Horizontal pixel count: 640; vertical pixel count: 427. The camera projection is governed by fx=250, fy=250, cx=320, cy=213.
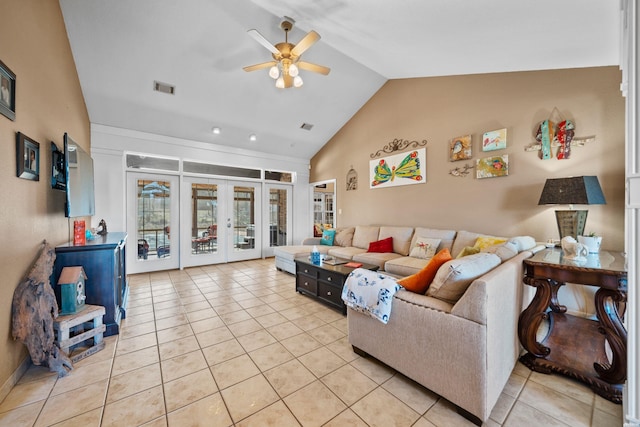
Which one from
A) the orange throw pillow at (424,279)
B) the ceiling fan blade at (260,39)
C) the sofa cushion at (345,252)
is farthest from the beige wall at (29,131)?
the sofa cushion at (345,252)

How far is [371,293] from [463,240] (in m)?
2.37

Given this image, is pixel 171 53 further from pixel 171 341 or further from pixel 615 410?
pixel 615 410

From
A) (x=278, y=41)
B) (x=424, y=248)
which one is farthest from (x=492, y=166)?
(x=278, y=41)

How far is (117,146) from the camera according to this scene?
4.41 metres

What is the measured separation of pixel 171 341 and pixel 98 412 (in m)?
0.83

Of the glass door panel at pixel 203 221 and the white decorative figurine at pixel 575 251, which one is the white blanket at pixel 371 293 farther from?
the glass door panel at pixel 203 221

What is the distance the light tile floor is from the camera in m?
1.47

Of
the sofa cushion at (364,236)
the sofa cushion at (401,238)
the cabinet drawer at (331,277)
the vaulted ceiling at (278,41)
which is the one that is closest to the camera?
the vaulted ceiling at (278,41)

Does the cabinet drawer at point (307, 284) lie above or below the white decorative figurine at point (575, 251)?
below

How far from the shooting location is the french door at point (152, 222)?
15.2ft

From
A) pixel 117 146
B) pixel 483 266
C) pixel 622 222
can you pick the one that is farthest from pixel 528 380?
pixel 117 146

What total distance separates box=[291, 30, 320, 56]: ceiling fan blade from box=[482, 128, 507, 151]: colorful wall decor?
2.64 metres

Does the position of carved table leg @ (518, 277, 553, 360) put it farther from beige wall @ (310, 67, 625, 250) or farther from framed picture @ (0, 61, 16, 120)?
framed picture @ (0, 61, 16, 120)

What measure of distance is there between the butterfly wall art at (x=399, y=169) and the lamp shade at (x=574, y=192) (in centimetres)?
177
